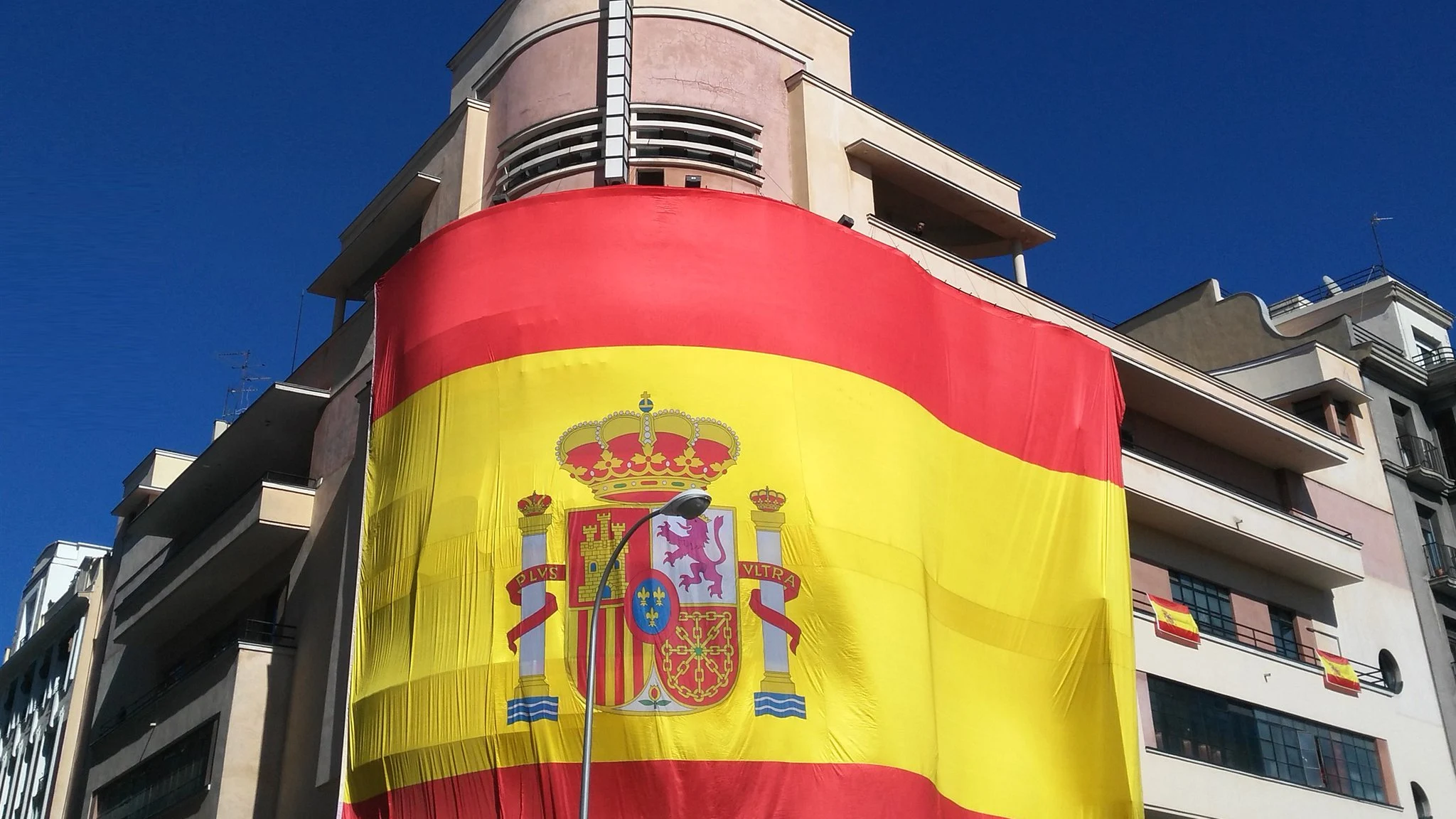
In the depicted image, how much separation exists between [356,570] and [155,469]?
20783 mm

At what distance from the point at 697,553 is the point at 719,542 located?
448 millimetres

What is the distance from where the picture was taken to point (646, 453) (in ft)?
87.6

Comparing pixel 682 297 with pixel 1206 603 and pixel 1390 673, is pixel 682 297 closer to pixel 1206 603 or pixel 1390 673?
pixel 1206 603

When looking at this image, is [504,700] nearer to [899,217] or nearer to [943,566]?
[943,566]

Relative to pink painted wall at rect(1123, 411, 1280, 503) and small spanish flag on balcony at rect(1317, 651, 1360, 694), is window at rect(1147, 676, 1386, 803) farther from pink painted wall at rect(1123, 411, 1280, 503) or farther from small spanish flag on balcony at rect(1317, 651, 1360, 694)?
pink painted wall at rect(1123, 411, 1280, 503)

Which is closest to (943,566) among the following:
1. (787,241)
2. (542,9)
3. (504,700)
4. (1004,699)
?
(1004,699)

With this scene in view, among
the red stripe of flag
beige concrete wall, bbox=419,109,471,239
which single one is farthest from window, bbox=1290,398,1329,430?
beige concrete wall, bbox=419,109,471,239

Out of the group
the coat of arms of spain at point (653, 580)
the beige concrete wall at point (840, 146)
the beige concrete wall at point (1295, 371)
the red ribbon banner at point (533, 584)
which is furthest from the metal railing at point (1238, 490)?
the red ribbon banner at point (533, 584)

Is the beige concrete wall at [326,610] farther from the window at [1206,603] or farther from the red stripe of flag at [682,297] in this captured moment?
the window at [1206,603]

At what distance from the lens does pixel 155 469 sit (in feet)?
156

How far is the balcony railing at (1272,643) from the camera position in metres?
37.7

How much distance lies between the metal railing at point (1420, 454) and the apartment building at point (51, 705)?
134ft

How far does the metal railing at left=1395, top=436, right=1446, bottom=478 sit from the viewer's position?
46375 millimetres

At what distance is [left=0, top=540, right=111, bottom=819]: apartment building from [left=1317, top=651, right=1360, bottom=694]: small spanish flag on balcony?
34357mm
